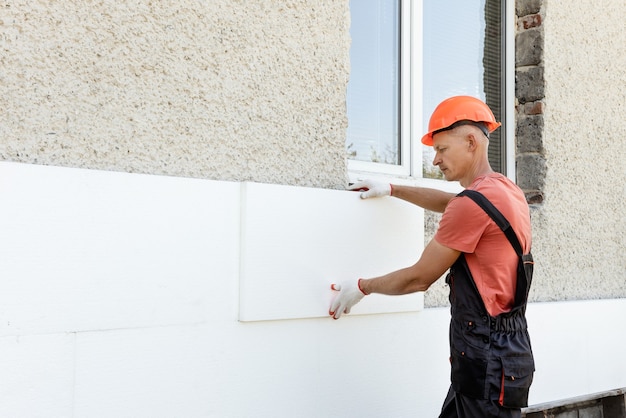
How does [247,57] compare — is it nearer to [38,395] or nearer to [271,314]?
[271,314]

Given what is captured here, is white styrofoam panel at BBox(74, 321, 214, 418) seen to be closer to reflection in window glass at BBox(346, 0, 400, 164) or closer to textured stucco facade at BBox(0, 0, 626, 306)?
textured stucco facade at BBox(0, 0, 626, 306)

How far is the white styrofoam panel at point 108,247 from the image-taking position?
212cm

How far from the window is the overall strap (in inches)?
40.7

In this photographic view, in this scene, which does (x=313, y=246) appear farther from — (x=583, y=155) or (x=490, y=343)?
(x=583, y=155)

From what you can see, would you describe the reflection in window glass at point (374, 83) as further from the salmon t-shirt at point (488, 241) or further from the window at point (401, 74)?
the salmon t-shirt at point (488, 241)

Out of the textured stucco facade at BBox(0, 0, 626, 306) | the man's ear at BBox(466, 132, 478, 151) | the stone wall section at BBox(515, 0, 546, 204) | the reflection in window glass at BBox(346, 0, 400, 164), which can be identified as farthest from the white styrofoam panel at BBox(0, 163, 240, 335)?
the stone wall section at BBox(515, 0, 546, 204)

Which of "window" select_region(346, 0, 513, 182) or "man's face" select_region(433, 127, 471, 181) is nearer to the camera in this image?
"man's face" select_region(433, 127, 471, 181)

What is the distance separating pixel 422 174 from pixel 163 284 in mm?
1843

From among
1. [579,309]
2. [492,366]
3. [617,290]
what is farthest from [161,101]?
[617,290]

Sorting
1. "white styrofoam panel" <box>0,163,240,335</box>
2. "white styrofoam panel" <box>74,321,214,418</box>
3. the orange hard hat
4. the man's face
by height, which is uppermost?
the orange hard hat

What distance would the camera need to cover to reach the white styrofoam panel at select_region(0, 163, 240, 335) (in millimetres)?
2115

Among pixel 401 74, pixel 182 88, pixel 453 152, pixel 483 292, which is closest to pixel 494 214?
pixel 483 292

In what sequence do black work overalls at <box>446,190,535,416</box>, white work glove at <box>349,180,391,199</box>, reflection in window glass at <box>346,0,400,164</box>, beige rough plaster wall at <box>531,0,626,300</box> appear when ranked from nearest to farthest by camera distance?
black work overalls at <box>446,190,535,416</box>
white work glove at <box>349,180,391,199</box>
reflection in window glass at <box>346,0,400,164</box>
beige rough plaster wall at <box>531,0,626,300</box>

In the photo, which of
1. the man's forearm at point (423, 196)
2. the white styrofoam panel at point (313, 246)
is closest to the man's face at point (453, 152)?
the man's forearm at point (423, 196)
